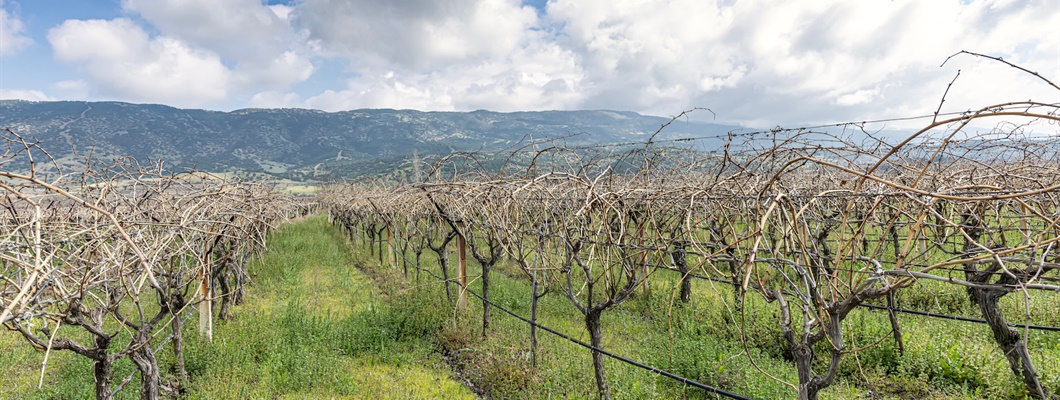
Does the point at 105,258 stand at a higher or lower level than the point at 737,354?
higher

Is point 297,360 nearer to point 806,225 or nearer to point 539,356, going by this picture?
point 539,356

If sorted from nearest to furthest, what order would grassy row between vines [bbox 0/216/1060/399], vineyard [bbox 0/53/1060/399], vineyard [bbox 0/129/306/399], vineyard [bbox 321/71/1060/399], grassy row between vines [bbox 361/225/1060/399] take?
1. vineyard [bbox 321/71/1060/399]
2. vineyard [bbox 0/129/306/399]
3. vineyard [bbox 0/53/1060/399]
4. grassy row between vines [bbox 361/225/1060/399]
5. grassy row between vines [bbox 0/216/1060/399]

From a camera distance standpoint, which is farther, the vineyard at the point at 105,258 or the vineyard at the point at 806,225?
the vineyard at the point at 105,258

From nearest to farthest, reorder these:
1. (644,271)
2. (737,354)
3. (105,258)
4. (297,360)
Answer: (105,258) → (737,354) → (644,271) → (297,360)

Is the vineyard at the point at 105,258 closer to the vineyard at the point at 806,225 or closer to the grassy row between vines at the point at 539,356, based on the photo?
the grassy row between vines at the point at 539,356

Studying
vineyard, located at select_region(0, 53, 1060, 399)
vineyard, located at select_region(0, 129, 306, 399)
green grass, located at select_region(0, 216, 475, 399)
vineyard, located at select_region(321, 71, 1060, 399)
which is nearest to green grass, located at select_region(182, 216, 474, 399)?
green grass, located at select_region(0, 216, 475, 399)

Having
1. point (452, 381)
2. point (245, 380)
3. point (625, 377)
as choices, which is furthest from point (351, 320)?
point (625, 377)

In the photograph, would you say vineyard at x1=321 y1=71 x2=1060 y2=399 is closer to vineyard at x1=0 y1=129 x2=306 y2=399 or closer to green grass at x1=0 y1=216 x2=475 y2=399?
green grass at x1=0 y1=216 x2=475 y2=399

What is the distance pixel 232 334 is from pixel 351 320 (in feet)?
5.82

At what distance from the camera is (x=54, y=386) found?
206 inches

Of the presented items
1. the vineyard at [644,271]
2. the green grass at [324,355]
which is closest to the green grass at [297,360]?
the green grass at [324,355]

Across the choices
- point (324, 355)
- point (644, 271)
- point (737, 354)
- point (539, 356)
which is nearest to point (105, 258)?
point (324, 355)

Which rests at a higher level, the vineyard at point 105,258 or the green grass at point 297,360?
the vineyard at point 105,258

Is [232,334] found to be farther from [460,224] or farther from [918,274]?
[918,274]
